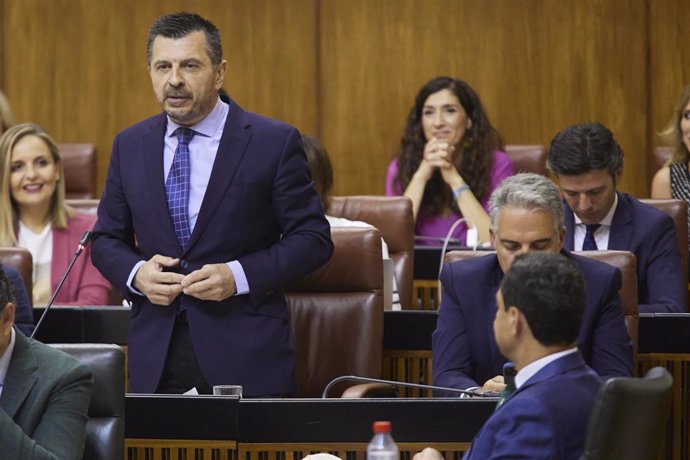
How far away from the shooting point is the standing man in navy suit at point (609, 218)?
3.83 m

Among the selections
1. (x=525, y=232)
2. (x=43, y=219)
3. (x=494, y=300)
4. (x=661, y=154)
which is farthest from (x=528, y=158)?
(x=525, y=232)

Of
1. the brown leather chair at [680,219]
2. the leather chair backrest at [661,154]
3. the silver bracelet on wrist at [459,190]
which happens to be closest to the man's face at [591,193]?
the brown leather chair at [680,219]

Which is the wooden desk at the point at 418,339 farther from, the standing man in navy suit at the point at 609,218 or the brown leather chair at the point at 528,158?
the brown leather chair at the point at 528,158

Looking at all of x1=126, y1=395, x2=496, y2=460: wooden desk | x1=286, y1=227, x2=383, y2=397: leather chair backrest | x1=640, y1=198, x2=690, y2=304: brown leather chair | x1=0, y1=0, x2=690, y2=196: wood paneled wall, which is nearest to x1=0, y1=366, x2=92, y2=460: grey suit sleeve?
x1=126, y1=395, x2=496, y2=460: wooden desk

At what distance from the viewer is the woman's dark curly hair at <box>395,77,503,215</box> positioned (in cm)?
540

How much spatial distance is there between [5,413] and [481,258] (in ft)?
4.14

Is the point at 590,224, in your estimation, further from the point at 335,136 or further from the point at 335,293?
the point at 335,136

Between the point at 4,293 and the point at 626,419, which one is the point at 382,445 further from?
the point at 4,293

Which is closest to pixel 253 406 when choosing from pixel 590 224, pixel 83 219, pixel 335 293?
pixel 335 293

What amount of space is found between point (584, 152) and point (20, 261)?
167cm

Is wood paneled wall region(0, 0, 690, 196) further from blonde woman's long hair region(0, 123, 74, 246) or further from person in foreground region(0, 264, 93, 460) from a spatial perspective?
person in foreground region(0, 264, 93, 460)

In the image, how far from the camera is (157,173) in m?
3.17

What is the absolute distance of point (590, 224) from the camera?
3.96m

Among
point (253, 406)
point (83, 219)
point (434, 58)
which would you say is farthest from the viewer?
point (434, 58)
